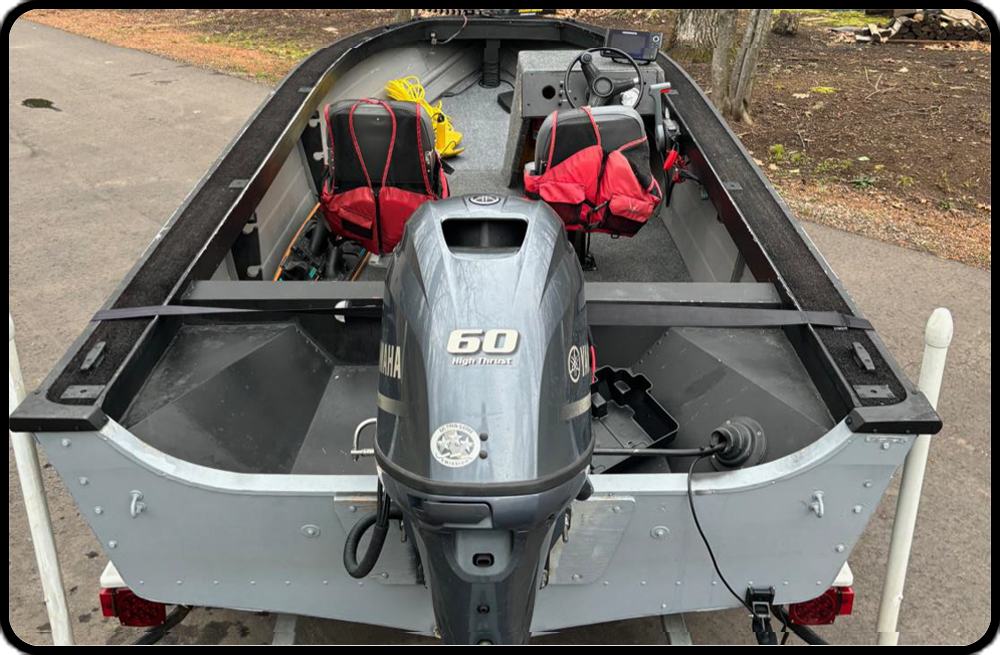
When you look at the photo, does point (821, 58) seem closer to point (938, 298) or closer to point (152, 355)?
point (938, 298)

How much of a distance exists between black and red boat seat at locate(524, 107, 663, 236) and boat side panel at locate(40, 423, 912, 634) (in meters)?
1.73

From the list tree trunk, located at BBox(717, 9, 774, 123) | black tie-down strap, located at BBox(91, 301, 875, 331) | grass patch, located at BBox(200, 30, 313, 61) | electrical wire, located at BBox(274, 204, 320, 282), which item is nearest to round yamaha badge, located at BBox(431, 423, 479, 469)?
black tie-down strap, located at BBox(91, 301, 875, 331)

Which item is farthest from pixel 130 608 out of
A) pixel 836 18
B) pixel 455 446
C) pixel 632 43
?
pixel 836 18

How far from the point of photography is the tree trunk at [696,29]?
9719 millimetres

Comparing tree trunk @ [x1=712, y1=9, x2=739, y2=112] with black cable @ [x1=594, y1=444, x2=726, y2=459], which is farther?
tree trunk @ [x1=712, y1=9, x2=739, y2=112]

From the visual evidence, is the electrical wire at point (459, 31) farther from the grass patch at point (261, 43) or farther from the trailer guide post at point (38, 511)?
the grass patch at point (261, 43)

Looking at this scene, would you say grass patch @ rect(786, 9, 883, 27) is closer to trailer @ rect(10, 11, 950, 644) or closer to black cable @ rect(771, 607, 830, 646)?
trailer @ rect(10, 11, 950, 644)

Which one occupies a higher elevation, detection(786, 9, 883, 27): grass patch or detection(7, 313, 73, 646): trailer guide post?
detection(7, 313, 73, 646): trailer guide post

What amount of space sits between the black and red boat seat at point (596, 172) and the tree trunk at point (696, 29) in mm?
7032

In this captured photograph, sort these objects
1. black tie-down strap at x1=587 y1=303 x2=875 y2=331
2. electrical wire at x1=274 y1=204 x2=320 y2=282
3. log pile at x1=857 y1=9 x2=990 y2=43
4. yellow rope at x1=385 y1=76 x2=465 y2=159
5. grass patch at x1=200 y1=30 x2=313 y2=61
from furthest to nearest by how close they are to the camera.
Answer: log pile at x1=857 y1=9 x2=990 y2=43, grass patch at x1=200 y1=30 x2=313 y2=61, yellow rope at x1=385 y1=76 x2=465 y2=159, electrical wire at x1=274 y1=204 x2=320 y2=282, black tie-down strap at x1=587 y1=303 x2=875 y2=331

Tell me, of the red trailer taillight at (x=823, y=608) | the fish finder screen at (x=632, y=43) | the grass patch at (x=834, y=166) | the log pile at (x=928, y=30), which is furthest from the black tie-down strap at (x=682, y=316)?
the log pile at (x=928, y=30)

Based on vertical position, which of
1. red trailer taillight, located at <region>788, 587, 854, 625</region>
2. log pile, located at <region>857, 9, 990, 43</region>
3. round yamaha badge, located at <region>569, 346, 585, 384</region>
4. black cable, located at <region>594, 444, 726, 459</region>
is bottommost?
log pile, located at <region>857, 9, 990, 43</region>

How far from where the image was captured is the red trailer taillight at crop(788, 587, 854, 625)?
7.20 feet

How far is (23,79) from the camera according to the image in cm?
1002
